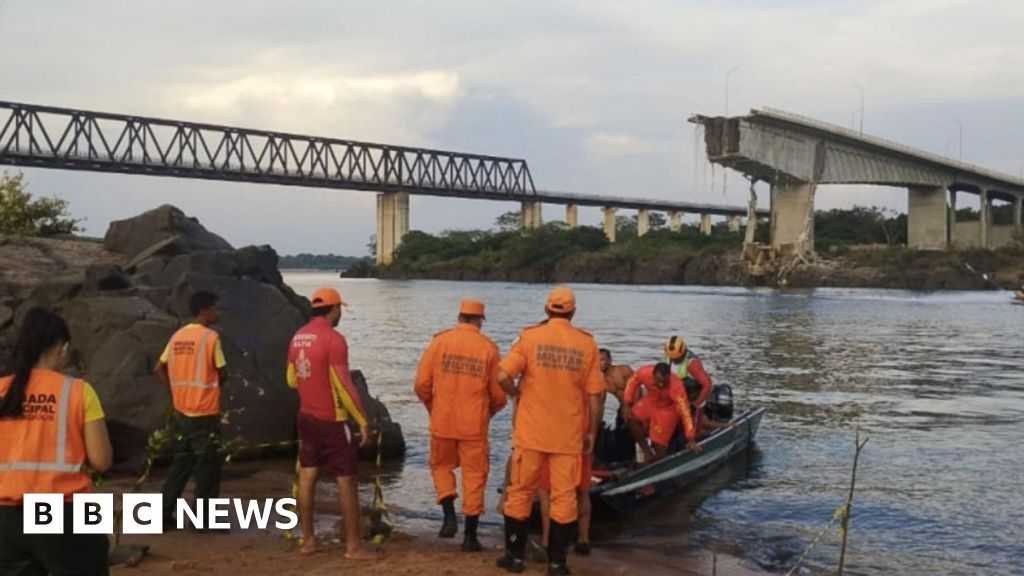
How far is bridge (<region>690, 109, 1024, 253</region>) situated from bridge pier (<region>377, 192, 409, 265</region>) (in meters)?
53.8

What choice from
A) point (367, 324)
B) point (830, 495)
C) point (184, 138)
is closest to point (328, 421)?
point (830, 495)

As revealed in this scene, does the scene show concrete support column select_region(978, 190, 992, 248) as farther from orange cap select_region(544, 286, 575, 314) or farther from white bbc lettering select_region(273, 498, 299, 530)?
orange cap select_region(544, 286, 575, 314)

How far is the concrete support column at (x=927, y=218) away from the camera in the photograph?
106 metres

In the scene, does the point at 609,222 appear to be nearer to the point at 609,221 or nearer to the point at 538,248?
the point at 609,221

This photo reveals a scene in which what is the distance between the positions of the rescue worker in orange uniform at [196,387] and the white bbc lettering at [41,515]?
3724mm

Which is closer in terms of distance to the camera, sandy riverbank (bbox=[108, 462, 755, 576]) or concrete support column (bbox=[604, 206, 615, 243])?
sandy riverbank (bbox=[108, 462, 755, 576])

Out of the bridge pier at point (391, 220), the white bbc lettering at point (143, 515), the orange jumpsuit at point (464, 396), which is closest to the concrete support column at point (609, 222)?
the bridge pier at point (391, 220)

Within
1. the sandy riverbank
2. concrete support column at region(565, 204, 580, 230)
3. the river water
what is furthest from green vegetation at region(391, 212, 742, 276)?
the sandy riverbank

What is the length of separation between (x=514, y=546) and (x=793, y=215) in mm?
90122

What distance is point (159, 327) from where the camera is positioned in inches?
516

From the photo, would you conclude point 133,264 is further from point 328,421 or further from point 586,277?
point 586,277

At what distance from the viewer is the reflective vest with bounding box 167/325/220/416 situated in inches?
332

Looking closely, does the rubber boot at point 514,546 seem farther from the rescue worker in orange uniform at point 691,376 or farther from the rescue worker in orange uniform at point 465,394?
the rescue worker in orange uniform at point 691,376

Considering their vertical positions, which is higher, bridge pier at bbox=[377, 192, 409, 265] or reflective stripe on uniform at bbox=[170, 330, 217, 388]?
bridge pier at bbox=[377, 192, 409, 265]
